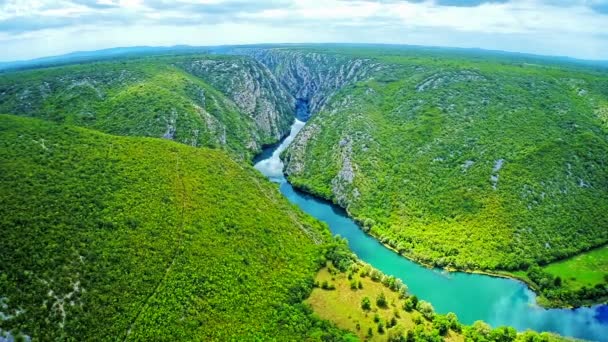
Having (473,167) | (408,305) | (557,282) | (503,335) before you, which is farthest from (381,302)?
(473,167)

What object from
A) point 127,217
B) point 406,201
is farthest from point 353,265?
point 127,217

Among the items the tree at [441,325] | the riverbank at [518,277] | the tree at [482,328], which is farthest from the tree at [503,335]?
the riverbank at [518,277]

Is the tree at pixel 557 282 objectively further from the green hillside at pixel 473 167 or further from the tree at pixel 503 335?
the tree at pixel 503 335

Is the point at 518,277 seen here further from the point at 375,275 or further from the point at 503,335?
the point at 375,275

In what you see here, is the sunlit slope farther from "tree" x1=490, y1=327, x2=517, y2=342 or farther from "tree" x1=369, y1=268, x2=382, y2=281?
"tree" x1=490, y1=327, x2=517, y2=342

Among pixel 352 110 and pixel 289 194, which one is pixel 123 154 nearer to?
pixel 289 194

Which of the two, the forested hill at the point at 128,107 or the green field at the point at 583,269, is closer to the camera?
the green field at the point at 583,269
